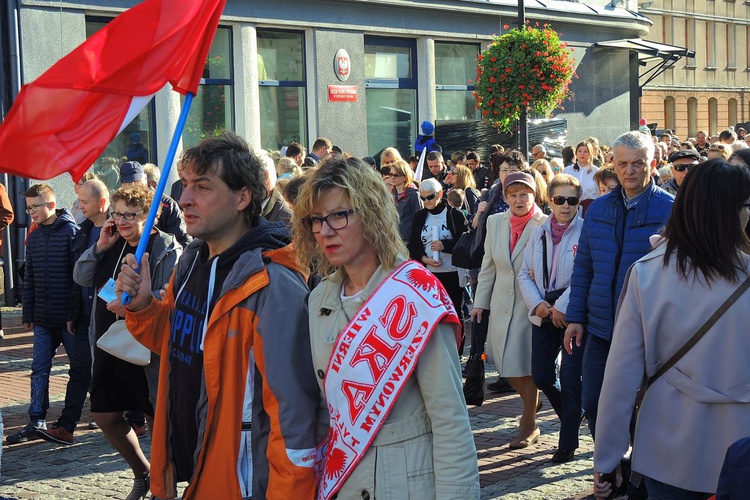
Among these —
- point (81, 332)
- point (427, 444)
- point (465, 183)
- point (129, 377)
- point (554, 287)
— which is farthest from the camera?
point (465, 183)

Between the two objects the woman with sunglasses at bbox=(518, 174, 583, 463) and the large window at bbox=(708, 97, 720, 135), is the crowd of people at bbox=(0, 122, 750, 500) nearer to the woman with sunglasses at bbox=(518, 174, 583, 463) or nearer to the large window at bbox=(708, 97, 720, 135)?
the woman with sunglasses at bbox=(518, 174, 583, 463)

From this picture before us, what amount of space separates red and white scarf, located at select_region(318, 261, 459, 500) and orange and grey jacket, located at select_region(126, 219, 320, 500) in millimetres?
161

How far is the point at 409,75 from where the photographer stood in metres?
22.3

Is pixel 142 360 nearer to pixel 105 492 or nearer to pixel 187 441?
pixel 187 441

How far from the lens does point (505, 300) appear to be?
308 inches

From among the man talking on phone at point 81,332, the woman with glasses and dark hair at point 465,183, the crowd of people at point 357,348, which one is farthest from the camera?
the woman with glasses and dark hair at point 465,183

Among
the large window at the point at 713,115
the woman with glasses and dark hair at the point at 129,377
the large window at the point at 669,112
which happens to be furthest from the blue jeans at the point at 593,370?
the large window at the point at 713,115

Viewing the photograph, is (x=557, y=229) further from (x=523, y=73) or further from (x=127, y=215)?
(x=523, y=73)

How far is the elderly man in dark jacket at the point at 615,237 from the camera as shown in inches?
238

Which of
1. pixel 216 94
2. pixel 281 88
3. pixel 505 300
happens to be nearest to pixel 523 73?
pixel 281 88

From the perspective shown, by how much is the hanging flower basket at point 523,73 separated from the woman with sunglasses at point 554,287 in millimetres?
11808

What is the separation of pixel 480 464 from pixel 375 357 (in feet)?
13.4

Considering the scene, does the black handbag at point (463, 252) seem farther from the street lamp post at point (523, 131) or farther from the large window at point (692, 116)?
the large window at point (692, 116)

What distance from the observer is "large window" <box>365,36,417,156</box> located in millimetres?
21328
